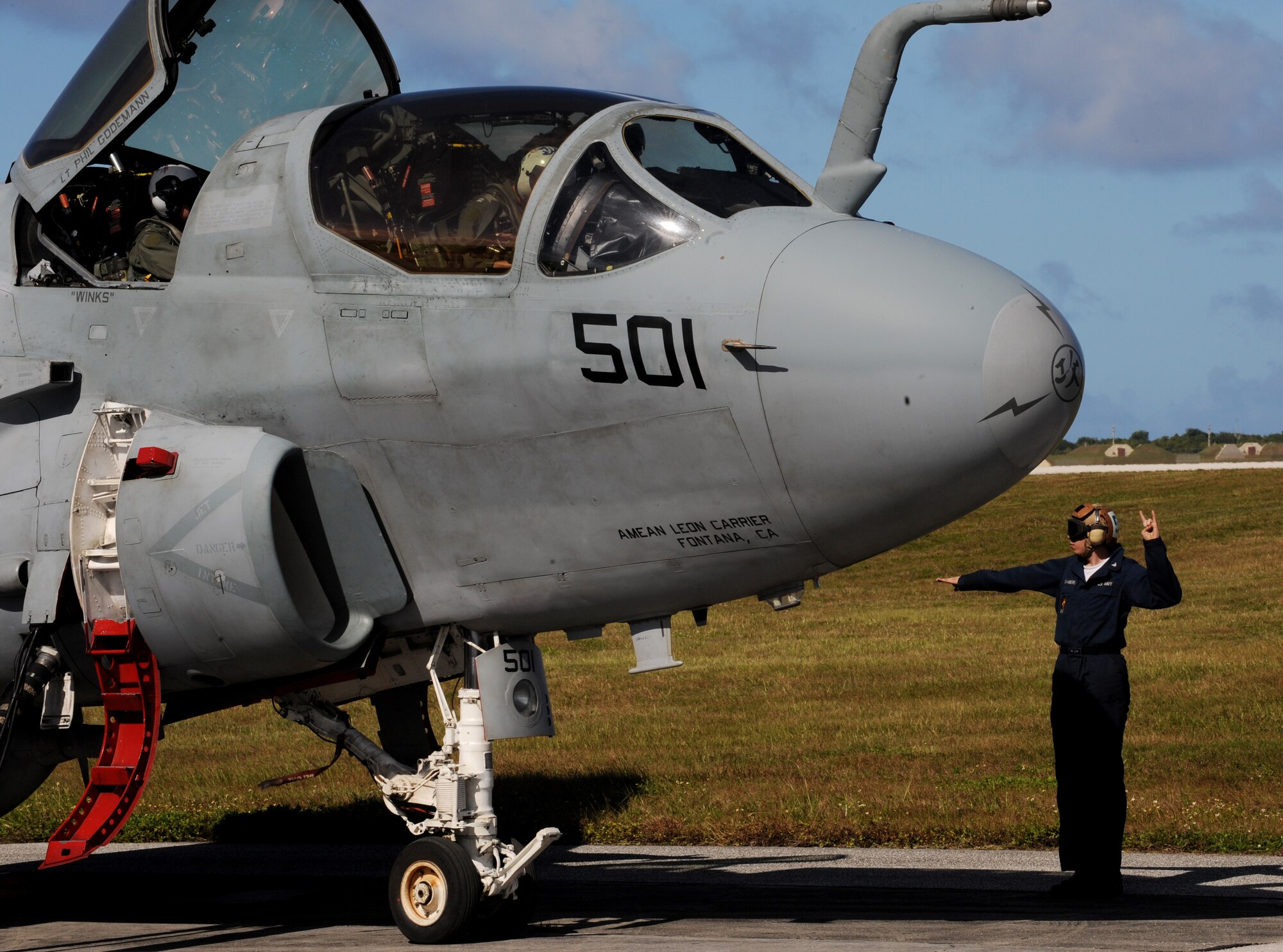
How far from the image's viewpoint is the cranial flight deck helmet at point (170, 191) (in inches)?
347

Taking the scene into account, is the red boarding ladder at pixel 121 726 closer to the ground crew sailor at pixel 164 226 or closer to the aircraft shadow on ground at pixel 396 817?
the ground crew sailor at pixel 164 226

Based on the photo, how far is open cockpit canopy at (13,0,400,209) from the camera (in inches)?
327

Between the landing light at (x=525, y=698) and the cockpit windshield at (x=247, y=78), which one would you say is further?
the cockpit windshield at (x=247, y=78)

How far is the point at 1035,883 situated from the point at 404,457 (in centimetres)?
466

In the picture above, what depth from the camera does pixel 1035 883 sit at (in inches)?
381

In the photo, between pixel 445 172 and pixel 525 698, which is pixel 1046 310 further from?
pixel 525 698

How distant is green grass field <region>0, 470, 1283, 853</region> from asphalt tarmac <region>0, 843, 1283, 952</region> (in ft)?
1.99

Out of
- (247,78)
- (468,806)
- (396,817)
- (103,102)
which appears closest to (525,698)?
(468,806)

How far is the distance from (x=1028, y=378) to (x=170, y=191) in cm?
479

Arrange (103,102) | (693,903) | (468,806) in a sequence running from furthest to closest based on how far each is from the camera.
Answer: (693,903), (103,102), (468,806)

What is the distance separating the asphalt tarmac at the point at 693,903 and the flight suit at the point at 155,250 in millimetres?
3457

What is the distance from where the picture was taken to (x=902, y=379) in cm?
656

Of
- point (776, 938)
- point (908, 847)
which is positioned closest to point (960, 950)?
point (776, 938)

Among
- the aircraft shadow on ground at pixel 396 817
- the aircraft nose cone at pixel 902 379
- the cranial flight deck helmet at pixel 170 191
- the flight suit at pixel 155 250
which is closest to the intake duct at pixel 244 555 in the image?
the flight suit at pixel 155 250
